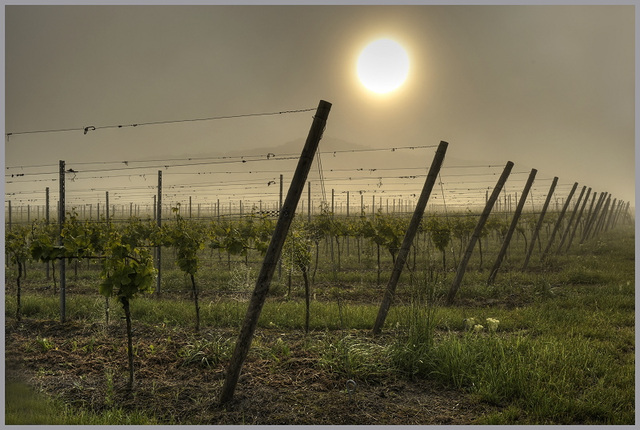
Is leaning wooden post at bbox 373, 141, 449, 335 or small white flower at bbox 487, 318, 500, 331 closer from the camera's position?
small white flower at bbox 487, 318, 500, 331

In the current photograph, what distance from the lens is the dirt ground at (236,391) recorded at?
445 cm

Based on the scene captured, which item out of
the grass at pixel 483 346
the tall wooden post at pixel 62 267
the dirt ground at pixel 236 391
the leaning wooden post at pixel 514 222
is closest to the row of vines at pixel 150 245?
the tall wooden post at pixel 62 267

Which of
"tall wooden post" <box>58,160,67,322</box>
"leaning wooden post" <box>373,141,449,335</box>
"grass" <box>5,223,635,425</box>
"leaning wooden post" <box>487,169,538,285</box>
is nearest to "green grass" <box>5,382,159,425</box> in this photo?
"grass" <box>5,223,635,425</box>

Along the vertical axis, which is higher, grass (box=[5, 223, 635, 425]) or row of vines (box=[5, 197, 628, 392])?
row of vines (box=[5, 197, 628, 392])

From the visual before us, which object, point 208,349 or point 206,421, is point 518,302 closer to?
point 208,349

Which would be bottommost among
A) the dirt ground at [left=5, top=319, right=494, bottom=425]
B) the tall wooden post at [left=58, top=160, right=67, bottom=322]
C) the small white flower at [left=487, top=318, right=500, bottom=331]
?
the dirt ground at [left=5, top=319, right=494, bottom=425]

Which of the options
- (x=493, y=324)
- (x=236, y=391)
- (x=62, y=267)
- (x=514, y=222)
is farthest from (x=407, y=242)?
(x=62, y=267)

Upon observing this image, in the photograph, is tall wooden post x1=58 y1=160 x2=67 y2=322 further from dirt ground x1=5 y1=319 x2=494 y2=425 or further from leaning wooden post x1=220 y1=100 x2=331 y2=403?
leaning wooden post x1=220 y1=100 x2=331 y2=403

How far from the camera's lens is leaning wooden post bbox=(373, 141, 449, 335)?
6.89m

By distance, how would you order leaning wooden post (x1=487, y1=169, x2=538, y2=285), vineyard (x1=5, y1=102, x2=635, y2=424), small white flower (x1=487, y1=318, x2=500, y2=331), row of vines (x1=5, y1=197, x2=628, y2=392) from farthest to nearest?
1. leaning wooden post (x1=487, y1=169, x2=538, y2=285)
2. small white flower (x1=487, y1=318, x2=500, y2=331)
3. row of vines (x1=5, y1=197, x2=628, y2=392)
4. vineyard (x1=5, y1=102, x2=635, y2=424)

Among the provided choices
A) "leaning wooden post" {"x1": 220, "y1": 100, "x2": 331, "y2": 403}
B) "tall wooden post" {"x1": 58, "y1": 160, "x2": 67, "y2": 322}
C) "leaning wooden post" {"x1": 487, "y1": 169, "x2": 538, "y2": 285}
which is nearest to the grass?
"tall wooden post" {"x1": 58, "y1": 160, "x2": 67, "y2": 322}

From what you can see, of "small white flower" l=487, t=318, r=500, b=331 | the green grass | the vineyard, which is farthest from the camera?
"small white flower" l=487, t=318, r=500, b=331

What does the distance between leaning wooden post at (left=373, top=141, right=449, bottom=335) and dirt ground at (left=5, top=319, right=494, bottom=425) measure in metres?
1.33

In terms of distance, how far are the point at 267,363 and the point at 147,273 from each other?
1842 mm
